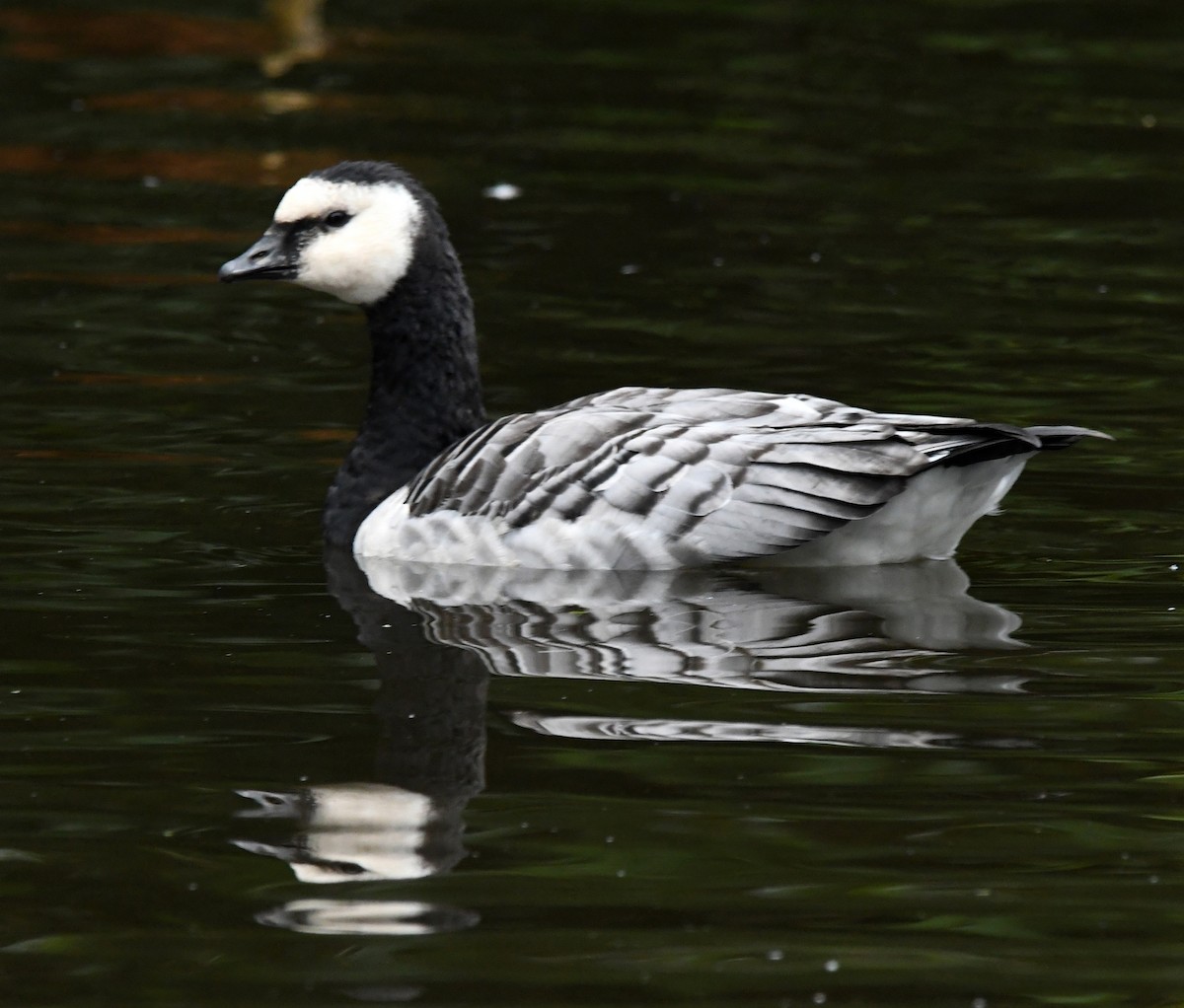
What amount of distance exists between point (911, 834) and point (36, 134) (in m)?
12.8

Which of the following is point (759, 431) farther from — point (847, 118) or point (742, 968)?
point (847, 118)

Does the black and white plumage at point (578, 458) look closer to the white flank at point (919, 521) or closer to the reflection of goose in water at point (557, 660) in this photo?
the white flank at point (919, 521)

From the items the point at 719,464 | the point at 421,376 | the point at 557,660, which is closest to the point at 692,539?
the point at 719,464

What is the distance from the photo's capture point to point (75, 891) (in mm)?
5676

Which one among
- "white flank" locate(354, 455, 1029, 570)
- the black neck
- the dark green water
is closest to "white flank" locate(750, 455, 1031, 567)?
"white flank" locate(354, 455, 1029, 570)

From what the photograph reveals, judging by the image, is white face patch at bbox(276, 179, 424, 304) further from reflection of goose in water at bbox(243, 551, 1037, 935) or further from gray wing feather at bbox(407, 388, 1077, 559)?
reflection of goose in water at bbox(243, 551, 1037, 935)

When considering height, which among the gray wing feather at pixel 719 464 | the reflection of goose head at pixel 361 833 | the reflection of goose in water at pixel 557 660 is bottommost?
the reflection of goose head at pixel 361 833

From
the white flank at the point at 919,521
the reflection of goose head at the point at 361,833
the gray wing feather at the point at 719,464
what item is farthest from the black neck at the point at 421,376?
the reflection of goose head at the point at 361,833

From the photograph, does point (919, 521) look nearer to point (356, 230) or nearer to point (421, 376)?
point (421, 376)

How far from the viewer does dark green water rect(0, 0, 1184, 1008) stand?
214 inches

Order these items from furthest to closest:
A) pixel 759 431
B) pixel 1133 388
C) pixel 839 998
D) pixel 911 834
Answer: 1. pixel 1133 388
2. pixel 759 431
3. pixel 911 834
4. pixel 839 998

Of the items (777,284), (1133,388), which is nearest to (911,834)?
(1133,388)

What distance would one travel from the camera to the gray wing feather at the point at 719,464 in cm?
827

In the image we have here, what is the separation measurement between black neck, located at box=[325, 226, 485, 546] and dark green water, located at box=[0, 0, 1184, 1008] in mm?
569
